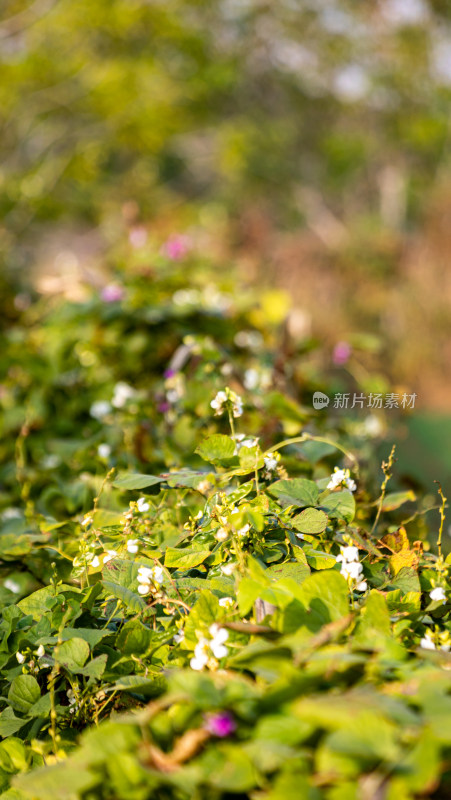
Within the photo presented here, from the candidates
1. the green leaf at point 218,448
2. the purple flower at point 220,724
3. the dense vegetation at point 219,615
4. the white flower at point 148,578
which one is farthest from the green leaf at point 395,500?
the purple flower at point 220,724

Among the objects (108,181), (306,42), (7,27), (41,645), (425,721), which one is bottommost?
(108,181)

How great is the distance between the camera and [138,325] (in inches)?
85.5

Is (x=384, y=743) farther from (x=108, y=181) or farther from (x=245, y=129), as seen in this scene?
(x=108, y=181)

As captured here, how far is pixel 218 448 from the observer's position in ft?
3.41

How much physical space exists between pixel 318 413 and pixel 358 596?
836 millimetres

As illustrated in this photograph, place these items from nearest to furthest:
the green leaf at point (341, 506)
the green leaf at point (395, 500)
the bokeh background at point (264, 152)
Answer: the green leaf at point (341, 506) < the green leaf at point (395, 500) < the bokeh background at point (264, 152)

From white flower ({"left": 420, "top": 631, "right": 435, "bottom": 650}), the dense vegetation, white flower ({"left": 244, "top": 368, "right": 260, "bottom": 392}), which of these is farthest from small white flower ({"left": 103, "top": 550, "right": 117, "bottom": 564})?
white flower ({"left": 244, "top": 368, "right": 260, "bottom": 392})

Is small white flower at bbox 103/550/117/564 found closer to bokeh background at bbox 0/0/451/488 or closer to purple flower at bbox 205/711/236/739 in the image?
purple flower at bbox 205/711/236/739

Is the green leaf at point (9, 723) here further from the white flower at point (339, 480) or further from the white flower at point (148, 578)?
the white flower at point (339, 480)

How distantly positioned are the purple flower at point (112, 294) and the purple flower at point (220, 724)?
1.84 m

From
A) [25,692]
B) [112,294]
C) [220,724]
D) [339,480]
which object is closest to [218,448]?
[339,480]

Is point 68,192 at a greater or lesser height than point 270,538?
lesser

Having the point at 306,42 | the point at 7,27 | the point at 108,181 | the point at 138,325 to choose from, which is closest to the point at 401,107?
the point at 306,42

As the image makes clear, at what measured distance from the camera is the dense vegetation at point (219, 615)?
49cm
